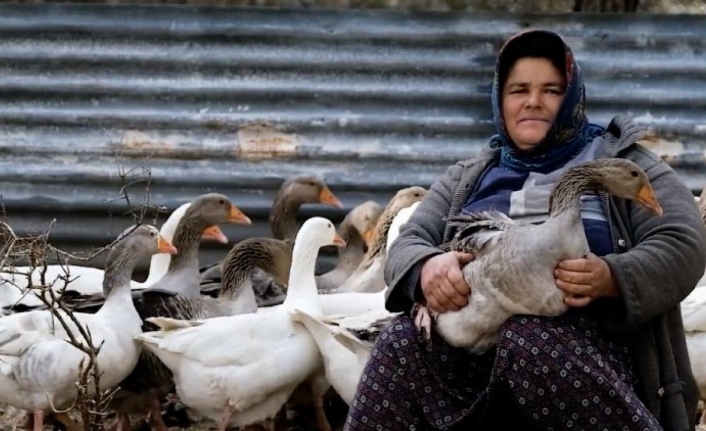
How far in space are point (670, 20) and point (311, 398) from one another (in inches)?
101

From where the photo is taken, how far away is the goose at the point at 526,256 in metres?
3.71

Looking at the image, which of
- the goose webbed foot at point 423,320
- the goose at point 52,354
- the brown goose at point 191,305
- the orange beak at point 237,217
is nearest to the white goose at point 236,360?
the goose at point 52,354

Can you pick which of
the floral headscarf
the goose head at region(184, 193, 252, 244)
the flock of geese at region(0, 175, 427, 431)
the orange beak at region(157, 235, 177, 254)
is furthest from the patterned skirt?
the goose head at region(184, 193, 252, 244)

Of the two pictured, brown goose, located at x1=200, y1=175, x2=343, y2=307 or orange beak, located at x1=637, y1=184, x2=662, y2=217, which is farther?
brown goose, located at x1=200, y1=175, x2=343, y2=307

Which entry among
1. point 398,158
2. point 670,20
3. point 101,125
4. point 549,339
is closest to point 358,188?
point 398,158

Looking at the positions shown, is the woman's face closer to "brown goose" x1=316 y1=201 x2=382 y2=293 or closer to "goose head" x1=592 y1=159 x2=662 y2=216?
"goose head" x1=592 y1=159 x2=662 y2=216

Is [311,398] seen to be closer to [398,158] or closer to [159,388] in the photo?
[159,388]

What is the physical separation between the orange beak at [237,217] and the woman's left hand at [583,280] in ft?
9.09

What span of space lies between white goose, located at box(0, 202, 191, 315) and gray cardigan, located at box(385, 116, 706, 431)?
216 centimetres

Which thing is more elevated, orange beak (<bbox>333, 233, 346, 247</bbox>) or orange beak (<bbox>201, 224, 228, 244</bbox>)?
orange beak (<bbox>333, 233, 346, 247</bbox>)

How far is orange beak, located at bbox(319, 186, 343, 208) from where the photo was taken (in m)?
6.43

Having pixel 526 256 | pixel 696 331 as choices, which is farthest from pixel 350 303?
pixel 526 256

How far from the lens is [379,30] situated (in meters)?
6.56

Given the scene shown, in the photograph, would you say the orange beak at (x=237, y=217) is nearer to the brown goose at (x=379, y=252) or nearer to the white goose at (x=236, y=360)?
the brown goose at (x=379, y=252)
